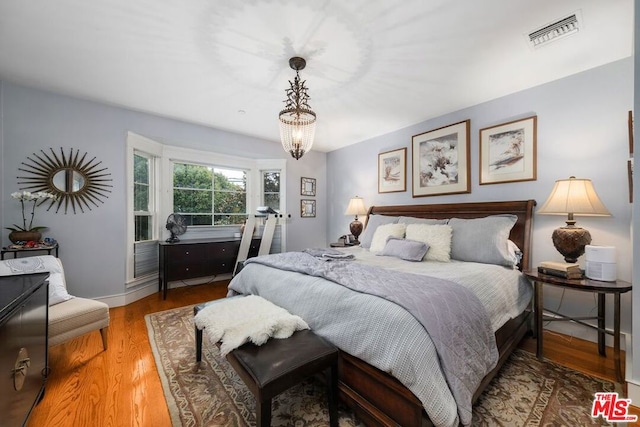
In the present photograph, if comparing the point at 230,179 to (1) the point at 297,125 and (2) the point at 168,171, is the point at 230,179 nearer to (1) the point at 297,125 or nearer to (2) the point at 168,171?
(2) the point at 168,171

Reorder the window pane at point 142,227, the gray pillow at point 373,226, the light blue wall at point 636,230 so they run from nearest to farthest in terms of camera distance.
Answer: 1. the light blue wall at point 636,230
2. the gray pillow at point 373,226
3. the window pane at point 142,227

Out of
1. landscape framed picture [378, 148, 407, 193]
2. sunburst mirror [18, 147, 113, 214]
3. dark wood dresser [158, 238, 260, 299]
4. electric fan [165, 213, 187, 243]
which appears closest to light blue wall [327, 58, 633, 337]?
landscape framed picture [378, 148, 407, 193]

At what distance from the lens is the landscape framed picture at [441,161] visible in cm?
318

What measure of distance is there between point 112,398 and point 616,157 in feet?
13.9

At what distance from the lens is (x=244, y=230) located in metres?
4.21

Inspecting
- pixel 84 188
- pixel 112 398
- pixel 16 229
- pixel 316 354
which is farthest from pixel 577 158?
pixel 16 229

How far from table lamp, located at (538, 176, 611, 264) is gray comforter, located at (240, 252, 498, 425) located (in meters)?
1.24

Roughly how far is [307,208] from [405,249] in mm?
2686

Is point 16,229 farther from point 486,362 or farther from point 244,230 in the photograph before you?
point 486,362

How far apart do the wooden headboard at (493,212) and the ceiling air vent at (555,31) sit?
4.73ft

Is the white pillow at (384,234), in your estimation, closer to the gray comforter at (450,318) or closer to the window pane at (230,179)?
the gray comforter at (450,318)

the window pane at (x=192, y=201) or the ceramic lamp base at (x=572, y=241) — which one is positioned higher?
the window pane at (x=192, y=201)
